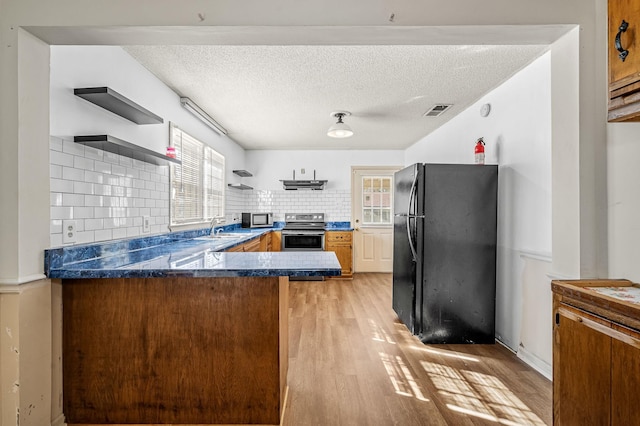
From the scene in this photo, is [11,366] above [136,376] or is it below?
above

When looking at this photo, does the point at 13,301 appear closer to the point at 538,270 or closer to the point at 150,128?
the point at 150,128

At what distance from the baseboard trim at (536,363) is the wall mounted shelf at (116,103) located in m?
3.36

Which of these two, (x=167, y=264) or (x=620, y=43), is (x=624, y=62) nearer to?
(x=620, y=43)

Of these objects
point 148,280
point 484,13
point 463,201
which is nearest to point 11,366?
point 148,280

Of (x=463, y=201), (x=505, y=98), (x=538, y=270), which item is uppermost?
(x=505, y=98)

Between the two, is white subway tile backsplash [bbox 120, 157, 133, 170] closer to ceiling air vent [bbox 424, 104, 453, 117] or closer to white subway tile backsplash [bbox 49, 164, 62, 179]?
white subway tile backsplash [bbox 49, 164, 62, 179]

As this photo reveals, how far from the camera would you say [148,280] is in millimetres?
1695

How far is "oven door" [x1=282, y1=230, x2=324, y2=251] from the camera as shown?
533 centimetres

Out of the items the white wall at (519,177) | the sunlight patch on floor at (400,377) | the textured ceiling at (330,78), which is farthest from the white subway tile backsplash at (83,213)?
the white wall at (519,177)

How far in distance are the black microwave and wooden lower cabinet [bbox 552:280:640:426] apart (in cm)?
458

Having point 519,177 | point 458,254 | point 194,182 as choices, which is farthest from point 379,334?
point 194,182

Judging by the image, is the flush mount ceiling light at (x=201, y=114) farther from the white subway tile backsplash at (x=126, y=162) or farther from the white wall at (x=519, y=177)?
the white wall at (x=519, y=177)


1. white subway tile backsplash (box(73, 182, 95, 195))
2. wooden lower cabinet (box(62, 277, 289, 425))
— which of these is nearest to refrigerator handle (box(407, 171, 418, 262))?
wooden lower cabinet (box(62, 277, 289, 425))

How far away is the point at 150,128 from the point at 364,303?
10.2 feet
